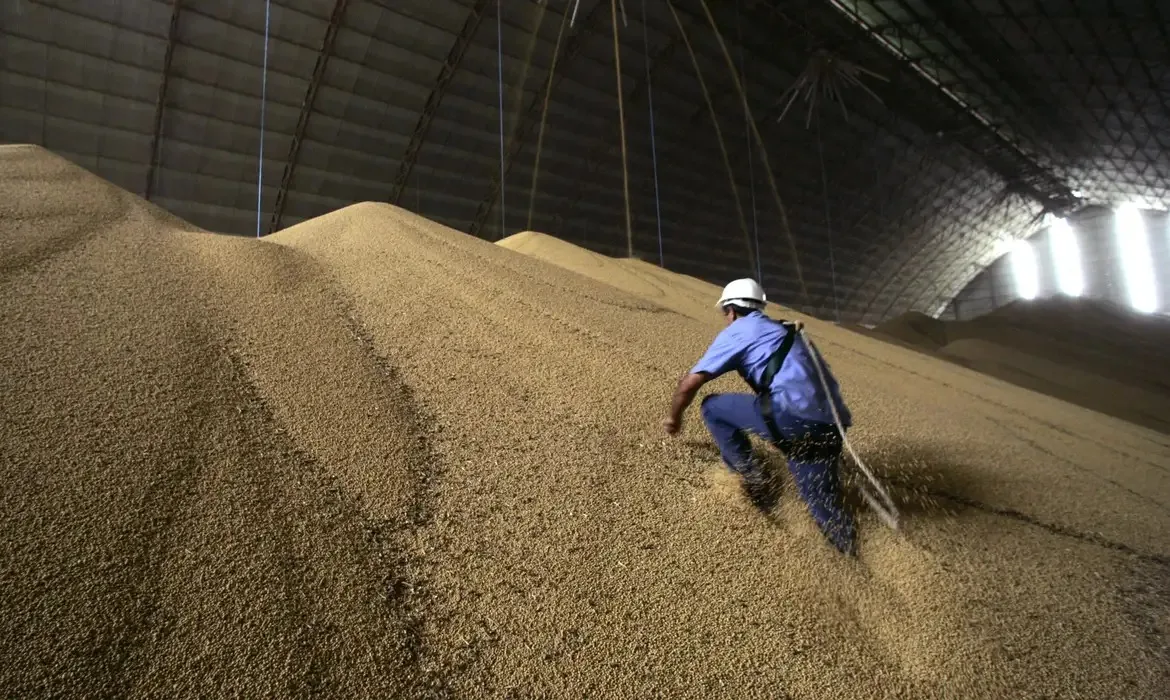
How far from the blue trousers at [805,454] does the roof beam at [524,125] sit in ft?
41.5

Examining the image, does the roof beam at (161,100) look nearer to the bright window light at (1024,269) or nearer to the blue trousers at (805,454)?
the blue trousers at (805,454)

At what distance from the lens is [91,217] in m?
3.76

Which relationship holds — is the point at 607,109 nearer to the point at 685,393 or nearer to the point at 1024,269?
the point at 685,393

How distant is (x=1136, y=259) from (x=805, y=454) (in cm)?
3501

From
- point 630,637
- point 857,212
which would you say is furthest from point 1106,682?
point 857,212

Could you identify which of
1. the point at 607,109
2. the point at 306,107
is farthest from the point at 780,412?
the point at 607,109

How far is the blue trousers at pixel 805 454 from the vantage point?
2457 mm

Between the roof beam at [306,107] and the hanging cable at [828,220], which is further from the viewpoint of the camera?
the hanging cable at [828,220]

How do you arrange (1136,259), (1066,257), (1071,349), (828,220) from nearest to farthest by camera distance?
(1071,349) < (828,220) < (1136,259) < (1066,257)

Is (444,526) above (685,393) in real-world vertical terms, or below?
below

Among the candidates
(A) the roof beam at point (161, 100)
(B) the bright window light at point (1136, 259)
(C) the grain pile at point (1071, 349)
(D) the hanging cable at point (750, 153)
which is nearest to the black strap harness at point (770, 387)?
(C) the grain pile at point (1071, 349)

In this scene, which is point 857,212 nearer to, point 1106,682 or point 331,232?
point 331,232

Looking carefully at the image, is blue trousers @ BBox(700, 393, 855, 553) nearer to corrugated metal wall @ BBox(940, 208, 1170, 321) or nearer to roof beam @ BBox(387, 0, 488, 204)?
roof beam @ BBox(387, 0, 488, 204)

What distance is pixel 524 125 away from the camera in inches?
636
